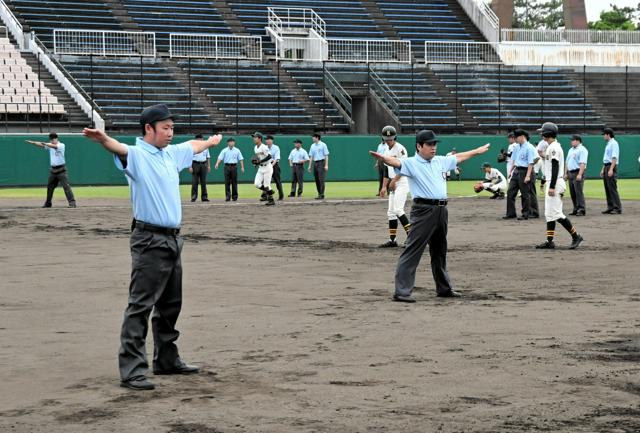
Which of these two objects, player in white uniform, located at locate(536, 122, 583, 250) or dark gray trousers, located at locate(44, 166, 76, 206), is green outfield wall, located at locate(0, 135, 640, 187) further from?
player in white uniform, located at locate(536, 122, 583, 250)

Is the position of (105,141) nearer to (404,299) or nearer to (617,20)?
(404,299)

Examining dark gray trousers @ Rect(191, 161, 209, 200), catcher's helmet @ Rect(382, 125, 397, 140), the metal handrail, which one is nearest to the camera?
catcher's helmet @ Rect(382, 125, 397, 140)

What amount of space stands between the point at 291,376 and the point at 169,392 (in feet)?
3.18

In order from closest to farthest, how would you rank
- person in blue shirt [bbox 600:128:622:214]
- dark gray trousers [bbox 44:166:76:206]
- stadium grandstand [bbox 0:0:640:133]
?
person in blue shirt [bbox 600:128:622:214] → dark gray trousers [bbox 44:166:76:206] → stadium grandstand [bbox 0:0:640:133]

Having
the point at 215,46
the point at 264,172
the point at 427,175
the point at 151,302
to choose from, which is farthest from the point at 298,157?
the point at 151,302

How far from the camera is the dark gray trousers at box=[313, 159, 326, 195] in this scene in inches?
1403

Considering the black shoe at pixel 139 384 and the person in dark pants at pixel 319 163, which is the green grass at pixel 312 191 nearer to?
the person in dark pants at pixel 319 163

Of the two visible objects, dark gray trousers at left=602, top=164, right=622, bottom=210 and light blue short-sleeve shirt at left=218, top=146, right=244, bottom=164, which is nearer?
dark gray trousers at left=602, top=164, right=622, bottom=210

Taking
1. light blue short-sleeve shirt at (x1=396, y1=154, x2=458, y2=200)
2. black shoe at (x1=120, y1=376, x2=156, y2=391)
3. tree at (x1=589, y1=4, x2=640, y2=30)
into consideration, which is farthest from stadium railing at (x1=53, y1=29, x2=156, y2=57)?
tree at (x1=589, y1=4, x2=640, y2=30)

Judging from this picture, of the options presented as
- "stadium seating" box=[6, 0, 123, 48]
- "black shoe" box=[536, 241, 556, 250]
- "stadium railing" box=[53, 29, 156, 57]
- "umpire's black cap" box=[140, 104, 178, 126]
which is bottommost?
"black shoe" box=[536, 241, 556, 250]

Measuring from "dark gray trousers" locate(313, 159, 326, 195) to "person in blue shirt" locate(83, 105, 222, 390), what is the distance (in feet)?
88.0

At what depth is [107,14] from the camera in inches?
2141

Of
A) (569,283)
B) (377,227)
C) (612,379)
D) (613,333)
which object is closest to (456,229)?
(377,227)

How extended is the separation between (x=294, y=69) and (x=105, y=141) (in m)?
46.2
